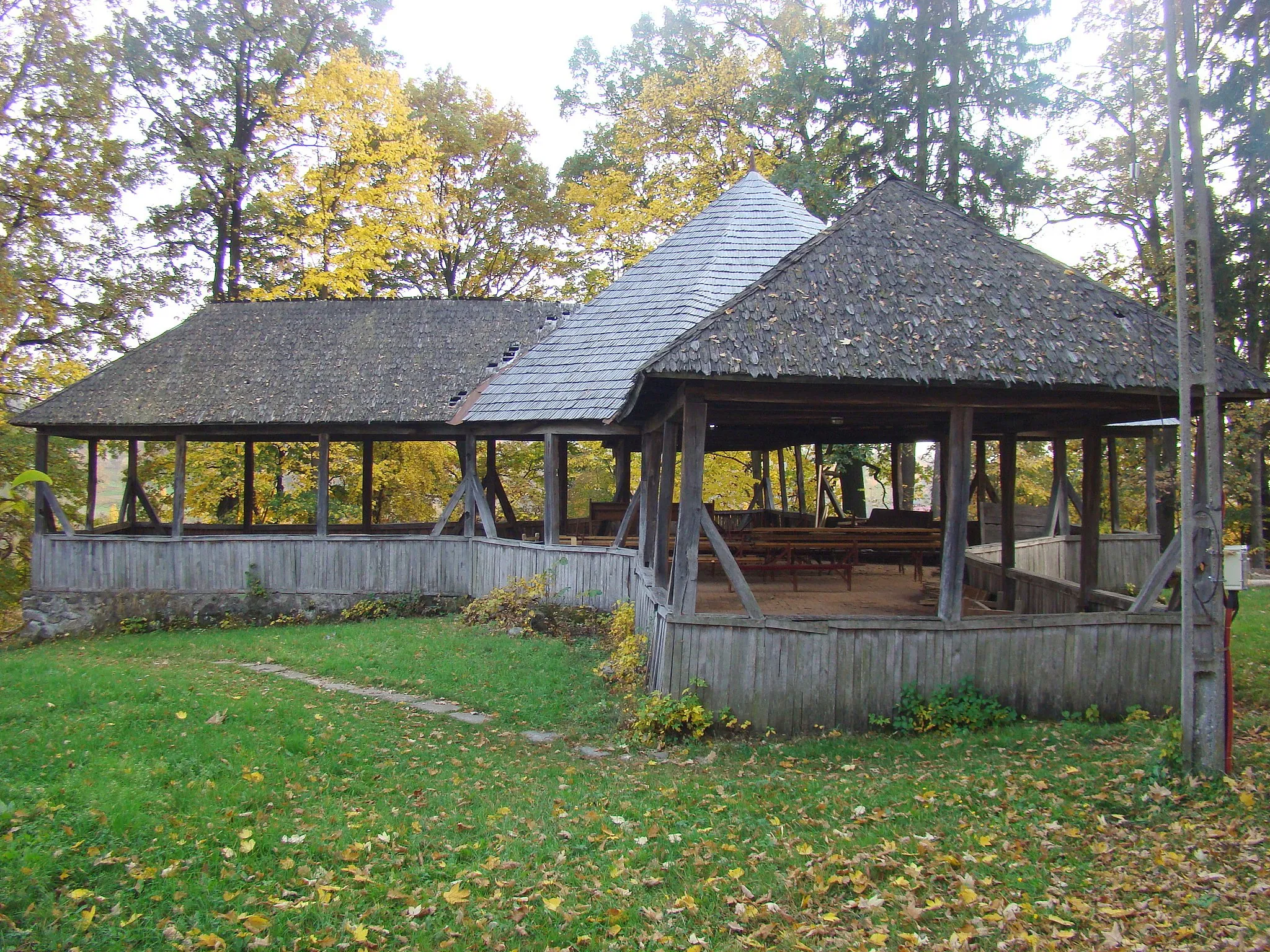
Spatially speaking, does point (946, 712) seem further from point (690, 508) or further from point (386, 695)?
point (386, 695)

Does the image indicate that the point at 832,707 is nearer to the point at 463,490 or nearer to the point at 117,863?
the point at 117,863

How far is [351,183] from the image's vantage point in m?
24.7

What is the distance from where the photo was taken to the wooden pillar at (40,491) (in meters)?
17.5

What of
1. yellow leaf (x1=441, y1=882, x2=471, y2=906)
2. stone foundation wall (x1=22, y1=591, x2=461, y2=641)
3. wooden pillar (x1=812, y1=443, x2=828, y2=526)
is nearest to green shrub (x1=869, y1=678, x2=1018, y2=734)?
yellow leaf (x1=441, y1=882, x2=471, y2=906)

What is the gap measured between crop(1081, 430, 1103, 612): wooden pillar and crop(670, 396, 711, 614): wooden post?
16.8 feet

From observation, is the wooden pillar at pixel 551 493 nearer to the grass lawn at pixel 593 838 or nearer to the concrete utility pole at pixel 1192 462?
the grass lawn at pixel 593 838

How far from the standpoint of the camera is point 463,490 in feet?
57.9

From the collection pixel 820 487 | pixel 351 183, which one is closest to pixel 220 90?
pixel 351 183

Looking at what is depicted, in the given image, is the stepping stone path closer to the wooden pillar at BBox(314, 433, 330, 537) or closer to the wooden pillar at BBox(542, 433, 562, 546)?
the wooden pillar at BBox(542, 433, 562, 546)

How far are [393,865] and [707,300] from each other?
10576 mm


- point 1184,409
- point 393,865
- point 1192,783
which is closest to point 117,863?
point 393,865

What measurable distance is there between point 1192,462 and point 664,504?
5.56m

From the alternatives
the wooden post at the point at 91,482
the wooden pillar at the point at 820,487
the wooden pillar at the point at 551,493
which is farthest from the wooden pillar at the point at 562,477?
the wooden post at the point at 91,482

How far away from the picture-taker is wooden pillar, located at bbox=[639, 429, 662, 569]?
12.7m
